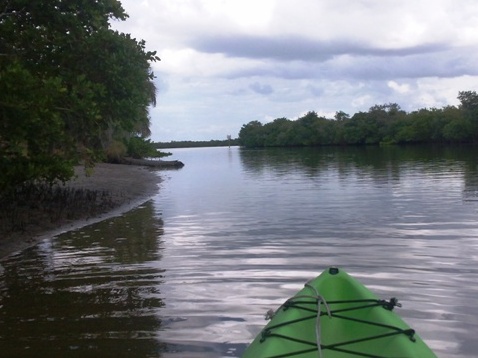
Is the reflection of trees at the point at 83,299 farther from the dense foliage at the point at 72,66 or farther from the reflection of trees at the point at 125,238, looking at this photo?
the dense foliage at the point at 72,66

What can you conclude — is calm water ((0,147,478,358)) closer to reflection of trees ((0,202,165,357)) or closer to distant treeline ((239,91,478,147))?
reflection of trees ((0,202,165,357))

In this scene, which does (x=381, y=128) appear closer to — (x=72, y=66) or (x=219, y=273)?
(x=72, y=66)

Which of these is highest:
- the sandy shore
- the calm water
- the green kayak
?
the green kayak

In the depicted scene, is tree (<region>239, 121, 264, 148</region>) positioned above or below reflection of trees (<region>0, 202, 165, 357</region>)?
above

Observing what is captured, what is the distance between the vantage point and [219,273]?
1074cm

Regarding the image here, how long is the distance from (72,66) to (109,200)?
7.45 metres

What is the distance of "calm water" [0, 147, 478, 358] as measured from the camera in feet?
24.5

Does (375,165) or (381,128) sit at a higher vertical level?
(381,128)

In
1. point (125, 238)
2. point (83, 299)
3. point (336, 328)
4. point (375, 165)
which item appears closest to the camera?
point (336, 328)

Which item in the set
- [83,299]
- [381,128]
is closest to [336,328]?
[83,299]

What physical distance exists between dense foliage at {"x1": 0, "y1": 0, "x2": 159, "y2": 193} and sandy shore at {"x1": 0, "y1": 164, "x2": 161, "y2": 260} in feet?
4.26

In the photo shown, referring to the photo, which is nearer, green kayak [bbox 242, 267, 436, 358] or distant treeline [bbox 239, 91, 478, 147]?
green kayak [bbox 242, 267, 436, 358]

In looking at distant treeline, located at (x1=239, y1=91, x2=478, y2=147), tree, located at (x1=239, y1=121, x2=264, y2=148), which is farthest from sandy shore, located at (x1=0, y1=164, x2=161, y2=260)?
tree, located at (x1=239, y1=121, x2=264, y2=148)

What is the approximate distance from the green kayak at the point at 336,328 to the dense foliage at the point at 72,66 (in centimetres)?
854
